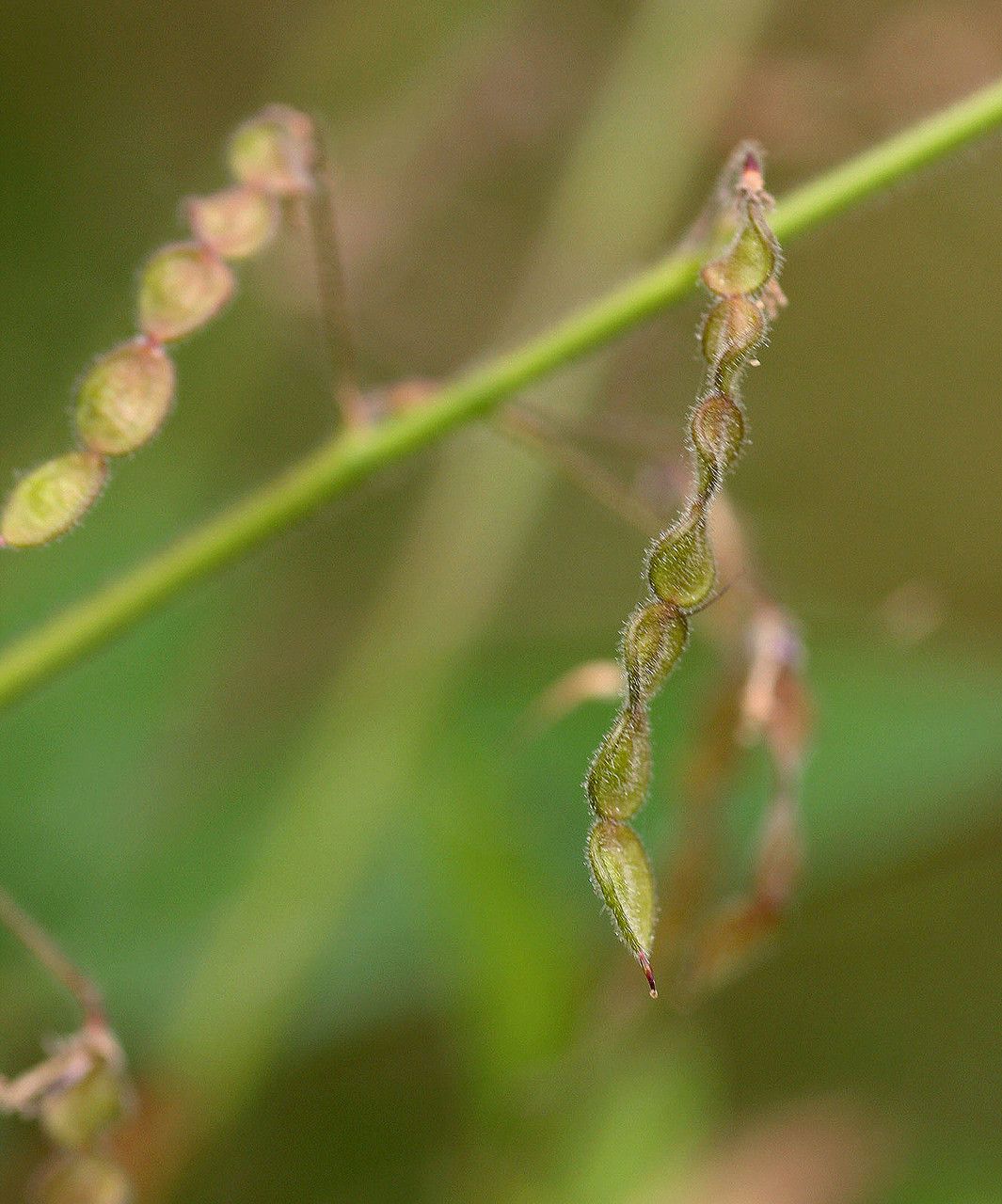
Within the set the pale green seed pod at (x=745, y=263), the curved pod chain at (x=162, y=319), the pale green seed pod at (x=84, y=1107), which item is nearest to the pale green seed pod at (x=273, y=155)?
the curved pod chain at (x=162, y=319)

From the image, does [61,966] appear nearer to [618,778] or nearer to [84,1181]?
[84,1181]

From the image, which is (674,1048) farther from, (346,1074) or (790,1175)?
(346,1074)

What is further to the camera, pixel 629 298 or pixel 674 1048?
pixel 674 1048

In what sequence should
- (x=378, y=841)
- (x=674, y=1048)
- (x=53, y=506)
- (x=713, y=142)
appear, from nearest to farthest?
1. (x=53, y=506)
2. (x=674, y=1048)
3. (x=378, y=841)
4. (x=713, y=142)

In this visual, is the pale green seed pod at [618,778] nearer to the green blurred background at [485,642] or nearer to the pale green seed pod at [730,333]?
the pale green seed pod at [730,333]

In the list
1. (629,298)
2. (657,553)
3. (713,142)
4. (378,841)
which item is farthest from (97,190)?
(657,553)

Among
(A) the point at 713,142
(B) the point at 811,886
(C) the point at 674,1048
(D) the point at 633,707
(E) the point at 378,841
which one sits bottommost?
(D) the point at 633,707

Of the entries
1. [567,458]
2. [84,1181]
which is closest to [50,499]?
[567,458]
